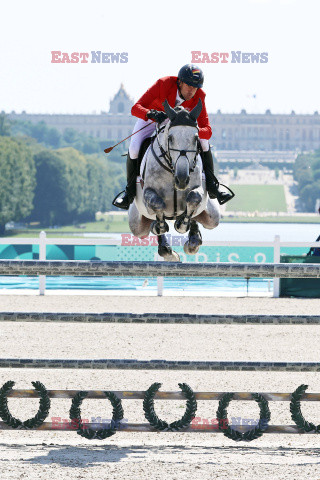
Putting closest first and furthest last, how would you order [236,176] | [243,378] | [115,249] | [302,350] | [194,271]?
[194,271] < [243,378] < [302,350] < [115,249] < [236,176]

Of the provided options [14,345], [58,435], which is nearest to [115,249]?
[14,345]

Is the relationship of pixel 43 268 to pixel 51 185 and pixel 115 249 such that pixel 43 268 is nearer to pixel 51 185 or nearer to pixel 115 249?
pixel 115 249

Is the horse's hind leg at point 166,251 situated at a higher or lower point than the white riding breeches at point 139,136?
lower

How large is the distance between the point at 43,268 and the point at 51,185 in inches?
3538

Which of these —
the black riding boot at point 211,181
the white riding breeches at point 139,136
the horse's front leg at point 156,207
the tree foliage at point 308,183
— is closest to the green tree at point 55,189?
the tree foliage at point 308,183

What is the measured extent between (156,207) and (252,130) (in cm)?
18597

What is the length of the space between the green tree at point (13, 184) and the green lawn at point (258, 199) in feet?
194

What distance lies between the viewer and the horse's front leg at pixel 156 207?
24.8ft

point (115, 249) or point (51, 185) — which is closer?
point (115, 249)

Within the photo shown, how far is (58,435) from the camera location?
677 centimetres

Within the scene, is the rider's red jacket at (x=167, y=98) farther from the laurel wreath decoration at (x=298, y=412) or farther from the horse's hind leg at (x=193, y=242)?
the laurel wreath decoration at (x=298, y=412)

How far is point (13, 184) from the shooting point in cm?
7719

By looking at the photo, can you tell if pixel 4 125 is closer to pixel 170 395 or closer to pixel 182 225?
Result: pixel 182 225

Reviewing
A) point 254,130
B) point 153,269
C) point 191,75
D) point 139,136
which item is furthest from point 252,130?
point 153,269
